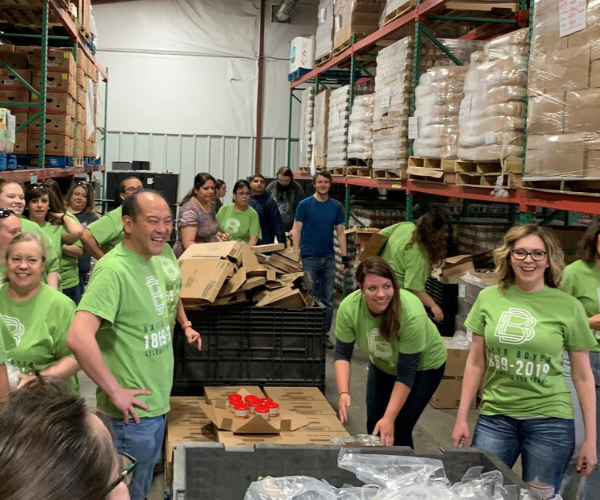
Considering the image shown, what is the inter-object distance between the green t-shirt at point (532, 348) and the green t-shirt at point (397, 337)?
0.48 meters

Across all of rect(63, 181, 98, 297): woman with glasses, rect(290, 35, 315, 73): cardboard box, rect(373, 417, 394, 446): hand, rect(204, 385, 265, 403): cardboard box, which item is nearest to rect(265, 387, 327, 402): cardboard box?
rect(204, 385, 265, 403): cardboard box

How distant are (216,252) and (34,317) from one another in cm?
277

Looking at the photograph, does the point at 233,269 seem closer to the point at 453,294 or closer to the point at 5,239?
the point at 5,239

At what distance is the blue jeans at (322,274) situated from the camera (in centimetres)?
866

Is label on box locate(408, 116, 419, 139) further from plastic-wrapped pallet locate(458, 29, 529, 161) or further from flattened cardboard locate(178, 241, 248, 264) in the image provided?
flattened cardboard locate(178, 241, 248, 264)

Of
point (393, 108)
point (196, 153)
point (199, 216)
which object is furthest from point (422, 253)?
point (196, 153)

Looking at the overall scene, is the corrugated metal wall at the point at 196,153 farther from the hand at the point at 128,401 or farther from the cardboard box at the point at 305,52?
the hand at the point at 128,401

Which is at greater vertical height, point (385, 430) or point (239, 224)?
point (239, 224)

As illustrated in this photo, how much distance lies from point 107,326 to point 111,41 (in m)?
17.2

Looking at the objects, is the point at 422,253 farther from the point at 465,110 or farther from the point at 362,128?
the point at 362,128

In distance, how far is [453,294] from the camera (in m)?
7.66

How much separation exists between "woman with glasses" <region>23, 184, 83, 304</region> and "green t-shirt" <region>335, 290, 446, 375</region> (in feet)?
9.46

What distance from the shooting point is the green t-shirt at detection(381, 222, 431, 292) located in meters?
6.12

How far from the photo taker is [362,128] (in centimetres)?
1006
